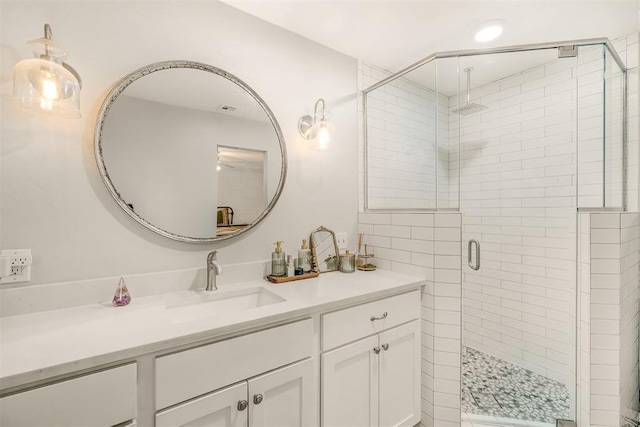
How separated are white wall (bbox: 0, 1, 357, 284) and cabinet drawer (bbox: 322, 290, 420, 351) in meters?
0.63

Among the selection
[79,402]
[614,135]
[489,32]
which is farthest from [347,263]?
[614,135]

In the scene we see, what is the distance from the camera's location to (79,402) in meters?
0.78

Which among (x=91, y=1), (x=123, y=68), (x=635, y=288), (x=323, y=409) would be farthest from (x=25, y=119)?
(x=635, y=288)

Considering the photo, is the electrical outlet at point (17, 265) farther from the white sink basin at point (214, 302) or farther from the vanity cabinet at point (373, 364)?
the vanity cabinet at point (373, 364)

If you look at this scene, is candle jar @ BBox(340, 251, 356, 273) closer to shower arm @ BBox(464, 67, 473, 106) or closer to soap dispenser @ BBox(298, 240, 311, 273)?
soap dispenser @ BBox(298, 240, 311, 273)

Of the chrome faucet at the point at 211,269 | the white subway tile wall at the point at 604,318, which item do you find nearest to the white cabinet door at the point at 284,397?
the chrome faucet at the point at 211,269

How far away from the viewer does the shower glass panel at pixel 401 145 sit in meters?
2.12

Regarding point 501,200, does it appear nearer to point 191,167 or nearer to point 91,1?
point 191,167

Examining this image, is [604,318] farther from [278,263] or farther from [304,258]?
[278,263]

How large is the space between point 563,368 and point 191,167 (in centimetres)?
284

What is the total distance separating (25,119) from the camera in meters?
1.13

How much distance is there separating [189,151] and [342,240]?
116cm

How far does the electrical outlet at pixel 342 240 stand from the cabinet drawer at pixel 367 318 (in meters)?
0.61

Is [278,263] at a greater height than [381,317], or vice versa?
[278,263]
